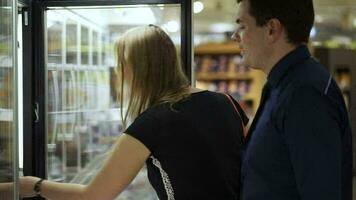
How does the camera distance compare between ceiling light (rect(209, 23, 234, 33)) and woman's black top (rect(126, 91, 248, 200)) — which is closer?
woman's black top (rect(126, 91, 248, 200))

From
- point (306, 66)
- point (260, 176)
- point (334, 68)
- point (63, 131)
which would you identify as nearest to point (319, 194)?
point (260, 176)

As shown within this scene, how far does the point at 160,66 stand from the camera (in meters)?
1.56

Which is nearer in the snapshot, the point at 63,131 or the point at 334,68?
the point at 63,131

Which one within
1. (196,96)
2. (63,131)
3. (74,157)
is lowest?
(74,157)

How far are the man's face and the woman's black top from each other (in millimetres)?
258

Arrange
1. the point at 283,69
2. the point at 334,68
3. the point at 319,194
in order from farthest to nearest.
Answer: the point at 334,68
the point at 283,69
the point at 319,194

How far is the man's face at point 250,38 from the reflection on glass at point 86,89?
143cm


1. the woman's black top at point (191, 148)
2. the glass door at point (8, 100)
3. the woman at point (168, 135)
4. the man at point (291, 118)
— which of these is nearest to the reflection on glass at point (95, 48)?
the glass door at point (8, 100)

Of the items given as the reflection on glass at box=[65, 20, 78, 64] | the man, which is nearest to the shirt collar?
the man

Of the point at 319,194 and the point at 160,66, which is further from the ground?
the point at 160,66

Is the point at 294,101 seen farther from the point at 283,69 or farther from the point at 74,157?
the point at 74,157

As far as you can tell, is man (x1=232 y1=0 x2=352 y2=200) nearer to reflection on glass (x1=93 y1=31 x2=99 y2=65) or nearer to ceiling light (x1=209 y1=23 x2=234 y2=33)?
reflection on glass (x1=93 y1=31 x2=99 y2=65)

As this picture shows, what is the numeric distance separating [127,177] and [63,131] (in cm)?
177

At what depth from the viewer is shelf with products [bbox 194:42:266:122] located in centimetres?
530
